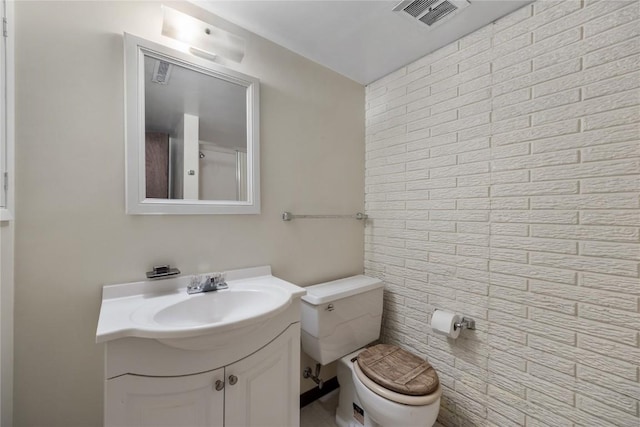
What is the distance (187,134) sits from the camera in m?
1.22

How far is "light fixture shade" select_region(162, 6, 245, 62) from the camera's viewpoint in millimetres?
1103

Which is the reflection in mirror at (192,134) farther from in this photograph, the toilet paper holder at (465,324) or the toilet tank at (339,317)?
the toilet paper holder at (465,324)

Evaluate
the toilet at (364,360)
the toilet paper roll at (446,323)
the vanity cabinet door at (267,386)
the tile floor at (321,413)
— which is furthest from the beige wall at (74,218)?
the toilet paper roll at (446,323)

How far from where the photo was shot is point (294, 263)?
61.8 inches

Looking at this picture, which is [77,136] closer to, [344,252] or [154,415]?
[154,415]

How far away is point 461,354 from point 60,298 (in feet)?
6.05

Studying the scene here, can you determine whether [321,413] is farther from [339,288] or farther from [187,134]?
[187,134]

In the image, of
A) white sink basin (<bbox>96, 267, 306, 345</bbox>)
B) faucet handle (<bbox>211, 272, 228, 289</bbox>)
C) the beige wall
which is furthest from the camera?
faucet handle (<bbox>211, 272, 228, 289</bbox>)

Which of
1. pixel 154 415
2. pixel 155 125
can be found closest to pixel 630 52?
pixel 155 125

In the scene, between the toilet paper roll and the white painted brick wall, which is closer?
the white painted brick wall

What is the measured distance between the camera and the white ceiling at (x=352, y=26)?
→ 4.04 feet

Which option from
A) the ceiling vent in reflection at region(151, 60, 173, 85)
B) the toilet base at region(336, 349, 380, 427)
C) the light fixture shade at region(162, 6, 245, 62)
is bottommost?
the toilet base at region(336, 349, 380, 427)

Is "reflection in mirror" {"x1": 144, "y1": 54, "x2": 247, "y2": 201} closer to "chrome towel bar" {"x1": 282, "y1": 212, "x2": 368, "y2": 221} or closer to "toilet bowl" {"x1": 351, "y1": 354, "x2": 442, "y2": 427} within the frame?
"chrome towel bar" {"x1": 282, "y1": 212, "x2": 368, "y2": 221}

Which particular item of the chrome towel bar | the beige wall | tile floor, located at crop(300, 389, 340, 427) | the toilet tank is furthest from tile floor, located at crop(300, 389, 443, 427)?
the chrome towel bar
